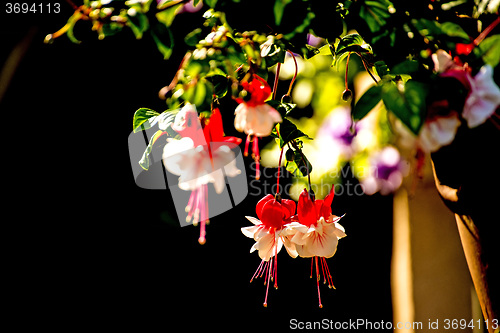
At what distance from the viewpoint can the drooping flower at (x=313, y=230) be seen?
2.01 ft

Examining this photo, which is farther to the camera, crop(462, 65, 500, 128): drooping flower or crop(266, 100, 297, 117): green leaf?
crop(266, 100, 297, 117): green leaf

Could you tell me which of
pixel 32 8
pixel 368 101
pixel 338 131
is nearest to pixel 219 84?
pixel 368 101

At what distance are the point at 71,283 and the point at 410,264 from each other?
3.91ft

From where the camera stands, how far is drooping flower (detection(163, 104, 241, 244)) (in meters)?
0.50

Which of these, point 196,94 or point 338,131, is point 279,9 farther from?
point 338,131

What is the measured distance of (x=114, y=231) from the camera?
1.73m

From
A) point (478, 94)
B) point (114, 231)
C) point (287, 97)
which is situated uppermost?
point (478, 94)

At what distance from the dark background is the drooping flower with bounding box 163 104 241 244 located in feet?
3.30

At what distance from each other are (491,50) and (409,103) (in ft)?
0.31

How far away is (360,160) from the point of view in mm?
1274

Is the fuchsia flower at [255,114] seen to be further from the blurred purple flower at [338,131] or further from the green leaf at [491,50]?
the blurred purple flower at [338,131]

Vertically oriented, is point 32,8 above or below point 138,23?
below

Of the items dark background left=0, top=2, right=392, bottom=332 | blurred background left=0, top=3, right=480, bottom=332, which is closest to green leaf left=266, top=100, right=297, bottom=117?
blurred background left=0, top=3, right=480, bottom=332

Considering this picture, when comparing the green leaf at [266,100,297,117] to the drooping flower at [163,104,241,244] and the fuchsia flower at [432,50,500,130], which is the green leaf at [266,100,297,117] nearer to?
the drooping flower at [163,104,241,244]
